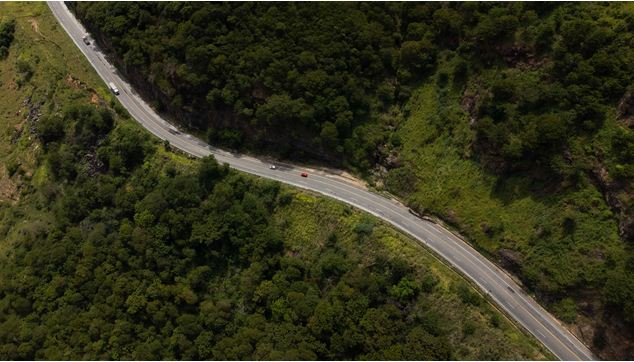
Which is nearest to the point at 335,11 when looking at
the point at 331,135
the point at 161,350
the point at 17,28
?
the point at 331,135

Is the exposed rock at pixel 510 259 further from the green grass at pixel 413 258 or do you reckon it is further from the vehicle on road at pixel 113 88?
the vehicle on road at pixel 113 88

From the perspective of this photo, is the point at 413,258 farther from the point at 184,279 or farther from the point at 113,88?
A: the point at 113,88

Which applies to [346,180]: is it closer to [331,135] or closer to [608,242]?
[331,135]

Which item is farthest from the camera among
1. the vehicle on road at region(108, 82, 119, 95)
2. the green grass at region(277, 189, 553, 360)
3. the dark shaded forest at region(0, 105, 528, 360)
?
the vehicle on road at region(108, 82, 119, 95)

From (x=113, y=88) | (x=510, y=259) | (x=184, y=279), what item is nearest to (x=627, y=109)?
(x=510, y=259)

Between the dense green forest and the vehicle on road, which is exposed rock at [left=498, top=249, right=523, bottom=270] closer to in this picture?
the dense green forest

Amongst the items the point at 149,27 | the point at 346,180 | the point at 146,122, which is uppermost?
the point at 346,180

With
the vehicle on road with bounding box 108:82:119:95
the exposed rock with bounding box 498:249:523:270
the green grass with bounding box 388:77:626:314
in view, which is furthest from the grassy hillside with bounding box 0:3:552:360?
the green grass with bounding box 388:77:626:314
